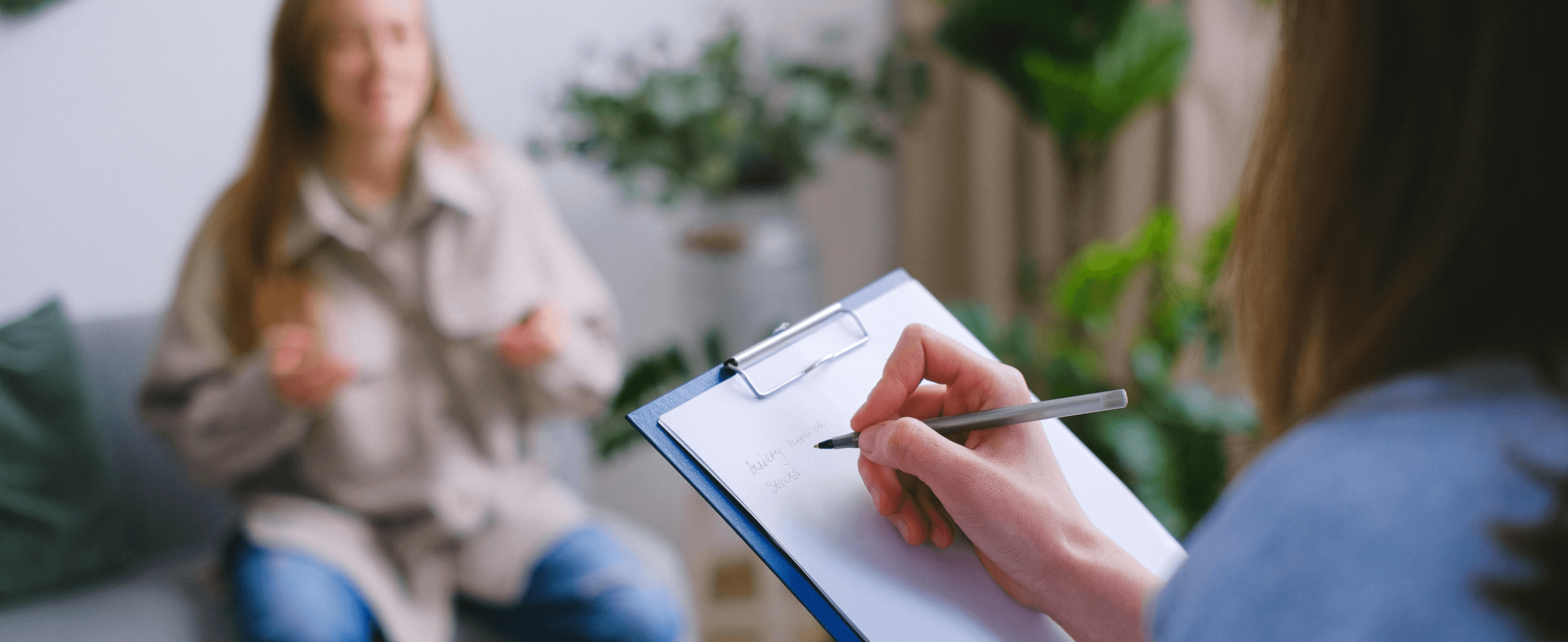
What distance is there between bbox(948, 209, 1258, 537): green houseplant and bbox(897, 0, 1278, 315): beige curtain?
0.18 m

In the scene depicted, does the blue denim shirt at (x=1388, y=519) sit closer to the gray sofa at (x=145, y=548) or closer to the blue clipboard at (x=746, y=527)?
the blue clipboard at (x=746, y=527)

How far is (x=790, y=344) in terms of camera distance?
20.2 inches

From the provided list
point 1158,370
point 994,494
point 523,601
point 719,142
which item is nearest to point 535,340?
point 523,601

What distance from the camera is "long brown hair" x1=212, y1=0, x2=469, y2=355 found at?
1.03m

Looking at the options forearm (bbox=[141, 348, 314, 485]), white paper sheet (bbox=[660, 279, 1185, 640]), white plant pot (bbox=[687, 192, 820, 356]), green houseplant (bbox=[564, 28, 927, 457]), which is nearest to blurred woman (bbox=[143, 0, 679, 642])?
forearm (bbox=[141, 348, 314, 485])

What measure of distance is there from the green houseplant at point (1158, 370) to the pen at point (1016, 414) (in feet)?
2.60

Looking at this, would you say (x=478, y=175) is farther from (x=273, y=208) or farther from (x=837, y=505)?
(x=837, y=505)

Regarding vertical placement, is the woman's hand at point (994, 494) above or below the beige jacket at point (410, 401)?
above

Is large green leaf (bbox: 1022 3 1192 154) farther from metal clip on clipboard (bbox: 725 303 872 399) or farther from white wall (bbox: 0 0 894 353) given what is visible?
metal clip on clipboard (bbox: 725 303 872 399)

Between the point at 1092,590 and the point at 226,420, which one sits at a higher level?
the point at 1092,590

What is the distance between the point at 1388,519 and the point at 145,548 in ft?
4.30

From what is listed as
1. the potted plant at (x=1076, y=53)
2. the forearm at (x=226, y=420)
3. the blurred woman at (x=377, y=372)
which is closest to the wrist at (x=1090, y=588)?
the blurred woman at (x=377, y=372)

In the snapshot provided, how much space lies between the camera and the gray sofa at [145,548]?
950mm

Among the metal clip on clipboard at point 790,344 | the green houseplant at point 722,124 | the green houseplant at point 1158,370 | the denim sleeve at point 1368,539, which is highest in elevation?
the denim sleeve at point 1368,539
